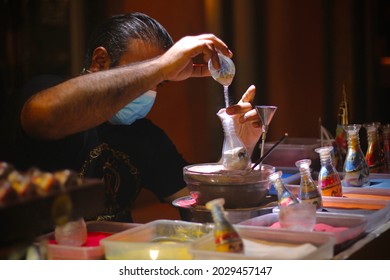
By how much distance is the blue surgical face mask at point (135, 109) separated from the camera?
2381 millimetres

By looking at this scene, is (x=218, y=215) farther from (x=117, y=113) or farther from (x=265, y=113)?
(x=117, y=113)

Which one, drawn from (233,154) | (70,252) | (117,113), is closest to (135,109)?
(117,113)

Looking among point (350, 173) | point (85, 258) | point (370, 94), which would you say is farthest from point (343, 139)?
point (370, 94)

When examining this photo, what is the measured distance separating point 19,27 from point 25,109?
194cm

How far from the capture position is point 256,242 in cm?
160

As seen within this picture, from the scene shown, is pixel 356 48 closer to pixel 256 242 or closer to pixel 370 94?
pixel 370 94

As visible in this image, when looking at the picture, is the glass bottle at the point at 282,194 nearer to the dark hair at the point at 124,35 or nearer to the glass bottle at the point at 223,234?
the glass bottle at the point at 223,234

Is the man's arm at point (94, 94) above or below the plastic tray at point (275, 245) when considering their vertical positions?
above

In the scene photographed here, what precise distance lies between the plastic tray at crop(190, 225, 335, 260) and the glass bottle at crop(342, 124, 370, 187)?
0.93 meters

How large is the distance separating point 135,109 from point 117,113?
69 mm

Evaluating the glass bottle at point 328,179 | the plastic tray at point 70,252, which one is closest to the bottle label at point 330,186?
the glass bottle at point 328,179

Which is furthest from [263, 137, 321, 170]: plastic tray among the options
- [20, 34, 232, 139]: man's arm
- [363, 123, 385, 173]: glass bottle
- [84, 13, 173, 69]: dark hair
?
[20, 34, 232, 139]: man's arm

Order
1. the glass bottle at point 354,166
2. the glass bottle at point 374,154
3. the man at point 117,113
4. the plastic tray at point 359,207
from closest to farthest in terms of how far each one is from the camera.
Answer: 1. the man at point 117,113
2. the plastic tray at point 359,207
3. the glass bottle at point 354,166
4. the glass bottle at point 374,154

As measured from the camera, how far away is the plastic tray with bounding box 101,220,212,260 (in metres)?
1.53
